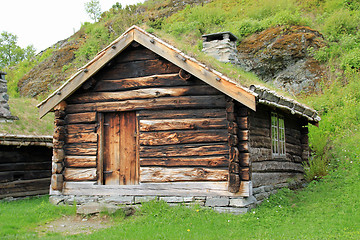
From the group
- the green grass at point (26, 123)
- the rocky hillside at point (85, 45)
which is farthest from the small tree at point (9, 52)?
the green grass at point (26, 123)

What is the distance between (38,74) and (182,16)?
12535mm

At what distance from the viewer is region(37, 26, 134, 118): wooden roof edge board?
9438mm

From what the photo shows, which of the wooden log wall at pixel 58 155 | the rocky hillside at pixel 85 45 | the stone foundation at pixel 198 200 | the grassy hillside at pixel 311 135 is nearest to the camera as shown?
the grassy hillside at pixel 311 135

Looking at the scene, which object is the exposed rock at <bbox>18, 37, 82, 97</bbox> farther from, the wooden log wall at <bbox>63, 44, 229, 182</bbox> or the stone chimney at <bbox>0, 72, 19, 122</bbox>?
the wooden log wall at <bbox>63, 44, 229, 182</bbox>

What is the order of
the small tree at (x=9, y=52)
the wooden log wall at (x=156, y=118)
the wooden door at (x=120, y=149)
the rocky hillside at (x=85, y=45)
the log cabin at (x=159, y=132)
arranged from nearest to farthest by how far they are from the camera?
the log cabin at (x=159, y=132) < the wooden log wall at (x=156, y=118) < the wooden door at (x=120, y=149) < the rocky hillside at (x=85, y=45) < the small tree at (x=9, y=52)

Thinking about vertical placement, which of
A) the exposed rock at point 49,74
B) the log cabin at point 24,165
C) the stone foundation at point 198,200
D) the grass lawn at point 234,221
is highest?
the exposed rock at point 49,74

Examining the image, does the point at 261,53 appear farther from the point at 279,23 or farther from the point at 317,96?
the point at 317,96

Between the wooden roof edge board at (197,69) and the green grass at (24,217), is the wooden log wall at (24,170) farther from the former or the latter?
the wooden roof edge board at (197,69)

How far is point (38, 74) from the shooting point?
2944 cm

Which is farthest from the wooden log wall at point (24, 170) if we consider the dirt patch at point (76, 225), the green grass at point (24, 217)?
the dirt patch at point (76, 225)

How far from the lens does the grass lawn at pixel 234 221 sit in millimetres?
6859

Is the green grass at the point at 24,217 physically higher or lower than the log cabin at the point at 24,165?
lower

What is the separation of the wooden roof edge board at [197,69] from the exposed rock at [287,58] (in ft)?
33.6

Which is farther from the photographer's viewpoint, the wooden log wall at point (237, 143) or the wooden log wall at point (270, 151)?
the wooden log wall at point (270, 151)
